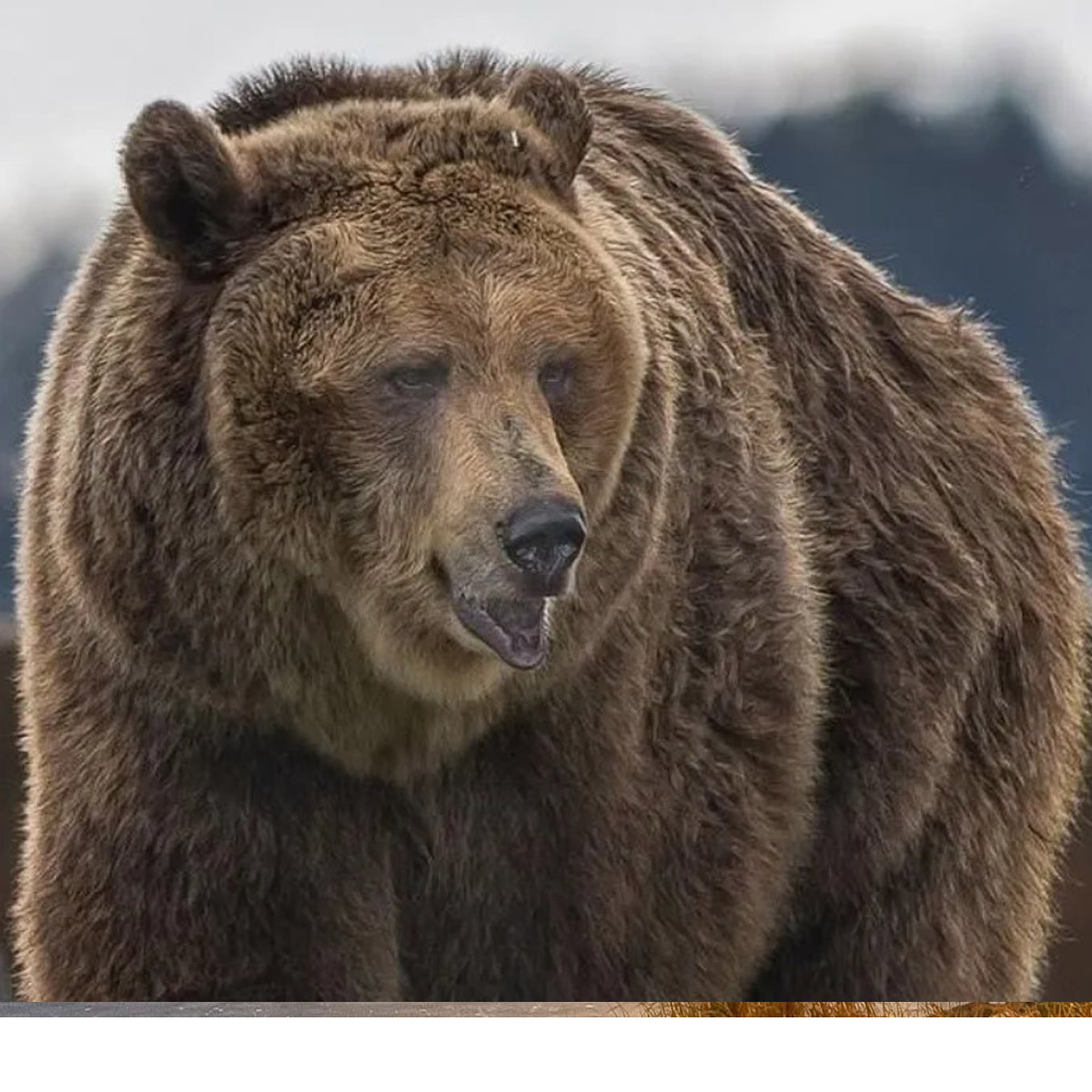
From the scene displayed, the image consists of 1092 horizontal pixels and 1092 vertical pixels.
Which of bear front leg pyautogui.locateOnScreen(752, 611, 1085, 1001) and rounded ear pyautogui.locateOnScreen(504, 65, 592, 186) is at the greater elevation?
rounded ear pyautogui.locateOnScreen(504, 65, 592, 186)

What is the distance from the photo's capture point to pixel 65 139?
4695 millimetres

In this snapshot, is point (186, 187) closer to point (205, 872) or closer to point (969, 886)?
point (205, 872)

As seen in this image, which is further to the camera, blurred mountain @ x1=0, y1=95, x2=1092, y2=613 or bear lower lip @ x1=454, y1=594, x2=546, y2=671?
blurred mountain @ x1=0, y1=95, x2=1092, y2=613

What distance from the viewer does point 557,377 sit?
409 cm

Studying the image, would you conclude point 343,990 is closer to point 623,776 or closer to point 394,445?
point 623,776

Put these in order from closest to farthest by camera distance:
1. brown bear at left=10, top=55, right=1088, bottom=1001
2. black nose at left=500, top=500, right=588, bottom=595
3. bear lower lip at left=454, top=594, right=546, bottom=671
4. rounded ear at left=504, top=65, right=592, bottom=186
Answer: black nose at left=500, top=500, right=588, bottom=595 → bear lower lip at left=454, top=594, right=546, bottom=671 → brown bear at left=10, top=55, right=1088, bottom=1001 → rounded ear at left=504, top=65, right=592, bottom=186

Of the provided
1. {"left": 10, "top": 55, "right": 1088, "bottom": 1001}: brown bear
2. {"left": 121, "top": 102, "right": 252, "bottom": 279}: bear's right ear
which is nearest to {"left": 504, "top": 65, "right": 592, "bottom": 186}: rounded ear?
{"left": 10, "top": 55, "right": 1088, "bottom": 1001}: brown bear

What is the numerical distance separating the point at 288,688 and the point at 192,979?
20.4 inches

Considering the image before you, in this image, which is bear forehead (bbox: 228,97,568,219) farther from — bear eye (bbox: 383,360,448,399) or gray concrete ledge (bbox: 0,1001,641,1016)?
gray concrete ledge (bbox: 0,1001,641,1016)

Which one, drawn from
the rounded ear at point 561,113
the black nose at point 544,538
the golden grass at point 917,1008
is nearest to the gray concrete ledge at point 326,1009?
the golden grass at point 917,1008

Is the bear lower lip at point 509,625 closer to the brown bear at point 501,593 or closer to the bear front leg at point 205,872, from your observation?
the brown bear at point 501,593

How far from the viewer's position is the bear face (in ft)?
13.0

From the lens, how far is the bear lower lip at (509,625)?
3898 millimetres
